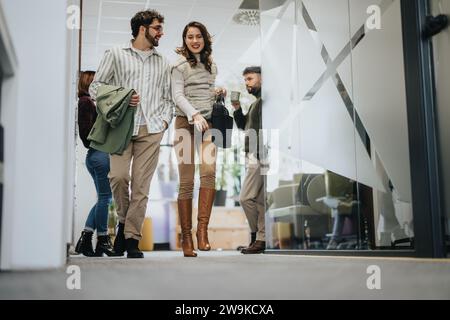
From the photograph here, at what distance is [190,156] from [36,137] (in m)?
1.41

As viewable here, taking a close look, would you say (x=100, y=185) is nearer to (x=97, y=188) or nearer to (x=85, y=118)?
(x=97, y=188)

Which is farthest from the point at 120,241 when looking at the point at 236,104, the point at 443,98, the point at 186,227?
the point at 443,98

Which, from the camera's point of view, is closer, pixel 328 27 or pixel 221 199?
pixel 328 27

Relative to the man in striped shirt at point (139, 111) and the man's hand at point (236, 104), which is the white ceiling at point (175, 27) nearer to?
the man's hand at point (236, 104)

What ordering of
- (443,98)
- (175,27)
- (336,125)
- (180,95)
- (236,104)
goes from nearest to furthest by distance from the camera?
1. (443,98)
2. (180,95)
3. (336,125)
4. (236,104)
5. (175,27)

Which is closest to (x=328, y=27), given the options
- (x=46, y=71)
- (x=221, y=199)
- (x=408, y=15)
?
(x=408, y=15)

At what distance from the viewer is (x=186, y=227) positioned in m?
2.93

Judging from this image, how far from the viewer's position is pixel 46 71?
165 centimetres

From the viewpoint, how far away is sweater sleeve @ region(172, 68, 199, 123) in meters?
2.85

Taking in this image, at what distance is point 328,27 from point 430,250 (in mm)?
1627

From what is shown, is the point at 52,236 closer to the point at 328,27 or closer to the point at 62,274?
the point at 62,274

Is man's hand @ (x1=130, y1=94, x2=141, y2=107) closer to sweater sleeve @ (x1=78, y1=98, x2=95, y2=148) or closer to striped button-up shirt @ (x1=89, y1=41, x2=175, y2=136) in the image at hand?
striped button-up shirt @ (x1=89, y1=41, x2=175, y2=136)

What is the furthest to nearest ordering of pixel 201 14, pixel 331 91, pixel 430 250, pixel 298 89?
pixel 201 14
pixel 298 89
pixel 331 91
pixel 430 250
